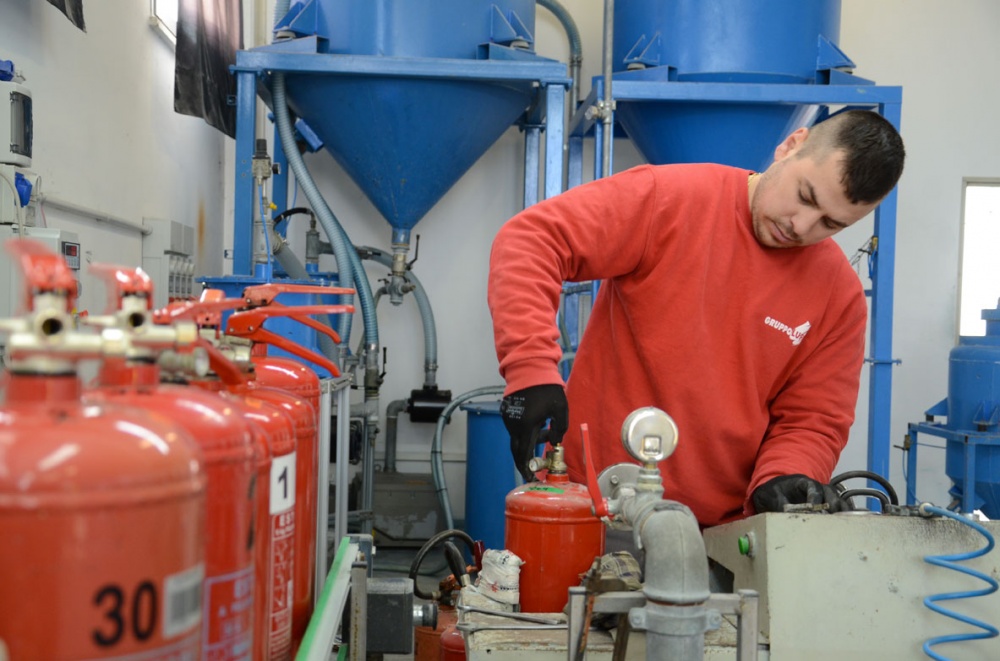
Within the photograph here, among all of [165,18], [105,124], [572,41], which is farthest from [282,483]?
[572,41]

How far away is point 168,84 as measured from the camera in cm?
298

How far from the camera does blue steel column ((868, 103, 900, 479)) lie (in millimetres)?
3021

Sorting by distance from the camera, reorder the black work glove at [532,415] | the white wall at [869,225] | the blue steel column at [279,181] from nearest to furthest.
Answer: the black work glove at [532,415], the blue steel column at [279,181], the white wall at [869,225]

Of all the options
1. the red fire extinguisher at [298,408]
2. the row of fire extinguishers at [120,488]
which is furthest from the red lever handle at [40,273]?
the red fire extinguisher at [298,408]

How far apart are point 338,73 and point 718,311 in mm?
1785

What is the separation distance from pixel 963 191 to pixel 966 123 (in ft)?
0.96

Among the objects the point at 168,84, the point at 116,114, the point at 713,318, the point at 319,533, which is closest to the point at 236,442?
the point at 319,533

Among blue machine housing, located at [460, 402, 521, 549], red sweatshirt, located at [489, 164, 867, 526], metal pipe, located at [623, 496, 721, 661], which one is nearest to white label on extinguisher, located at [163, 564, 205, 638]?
metal pipe, located at [623, 496, 721, 661]

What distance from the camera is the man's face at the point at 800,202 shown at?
129 centimetres

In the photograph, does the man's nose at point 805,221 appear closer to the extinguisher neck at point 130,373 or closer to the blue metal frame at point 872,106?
the extinguisher neck at point 130,373

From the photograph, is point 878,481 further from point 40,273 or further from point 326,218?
point 326,218

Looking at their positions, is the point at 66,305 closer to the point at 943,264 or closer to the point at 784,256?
the point at 784,256

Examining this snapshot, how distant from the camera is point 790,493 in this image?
131 centimetres

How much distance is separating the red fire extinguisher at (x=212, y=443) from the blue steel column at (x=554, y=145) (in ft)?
7.35
